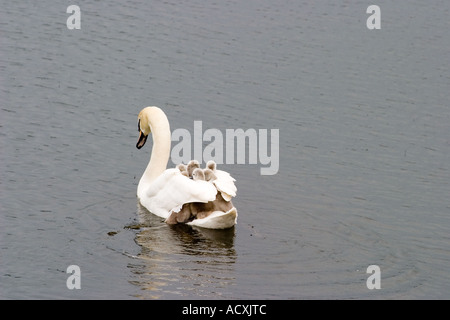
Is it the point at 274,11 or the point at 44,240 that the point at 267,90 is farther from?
the point at 44,240

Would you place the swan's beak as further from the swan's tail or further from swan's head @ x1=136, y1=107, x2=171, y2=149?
the swan's tail

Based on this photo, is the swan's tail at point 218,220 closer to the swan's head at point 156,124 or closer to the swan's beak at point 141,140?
the swan's head at point 156,124

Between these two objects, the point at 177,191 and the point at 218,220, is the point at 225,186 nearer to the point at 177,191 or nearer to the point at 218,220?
the point at 218,220

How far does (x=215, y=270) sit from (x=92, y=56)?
12058 millimetres

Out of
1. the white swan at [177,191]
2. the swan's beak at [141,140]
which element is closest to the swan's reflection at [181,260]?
the white swan at [177,191]

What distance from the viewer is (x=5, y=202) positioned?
53.5ft

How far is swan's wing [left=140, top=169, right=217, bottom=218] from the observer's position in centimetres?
1579

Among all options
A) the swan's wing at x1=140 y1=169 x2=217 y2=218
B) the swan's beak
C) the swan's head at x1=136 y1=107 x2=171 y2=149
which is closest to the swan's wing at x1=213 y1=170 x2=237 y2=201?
the swan's wing at x1=140 y1=169 x2=217 y2=218

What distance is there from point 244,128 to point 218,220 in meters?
5.49

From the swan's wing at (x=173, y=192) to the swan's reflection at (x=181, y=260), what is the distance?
0.28m

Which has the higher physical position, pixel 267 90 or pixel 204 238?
pixel 267 90

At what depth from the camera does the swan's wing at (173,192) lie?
15789 mm
